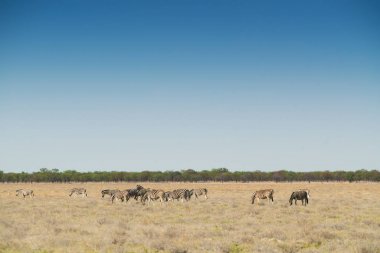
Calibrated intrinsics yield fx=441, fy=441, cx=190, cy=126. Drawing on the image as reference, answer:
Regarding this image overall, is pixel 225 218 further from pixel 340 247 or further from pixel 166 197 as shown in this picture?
pixel 166 197

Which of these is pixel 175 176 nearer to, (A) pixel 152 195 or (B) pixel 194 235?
(A) pixel 152 195

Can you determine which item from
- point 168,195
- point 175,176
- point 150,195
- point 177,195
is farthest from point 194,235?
point 175,176

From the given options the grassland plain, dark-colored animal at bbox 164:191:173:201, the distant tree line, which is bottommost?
the grassland plain

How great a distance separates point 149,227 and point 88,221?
4829mm

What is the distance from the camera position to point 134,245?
16.7m

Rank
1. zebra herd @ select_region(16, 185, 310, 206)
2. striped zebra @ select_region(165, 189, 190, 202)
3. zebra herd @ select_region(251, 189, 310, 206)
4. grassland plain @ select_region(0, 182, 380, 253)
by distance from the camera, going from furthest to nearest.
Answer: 1. striped zebra @ select_region(165, 189, 190, 202)
2. zebra herd @ select_region(16, 185, 310, 206)
3. zebra herd @ select_region(251, 189, 310, 206)
4. grassland plain @ select_region(0, 182, 380, 253)

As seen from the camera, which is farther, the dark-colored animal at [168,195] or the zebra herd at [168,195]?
the dark-colored animal at [168,195]

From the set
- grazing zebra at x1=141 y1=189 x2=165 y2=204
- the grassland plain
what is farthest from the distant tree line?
the grassland plain

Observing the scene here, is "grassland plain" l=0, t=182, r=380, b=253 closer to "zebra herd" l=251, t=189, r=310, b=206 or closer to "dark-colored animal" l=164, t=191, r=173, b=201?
"zebra herd" l=251, t=189, r=310, b=206

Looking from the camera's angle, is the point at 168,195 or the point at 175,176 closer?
the point at 168,195

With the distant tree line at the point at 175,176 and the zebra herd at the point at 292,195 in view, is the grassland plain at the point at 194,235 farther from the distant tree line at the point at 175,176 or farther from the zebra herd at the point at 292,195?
the distant tree line at the point at 175,176

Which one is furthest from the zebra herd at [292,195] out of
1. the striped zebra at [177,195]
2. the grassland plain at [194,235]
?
the grassland plain at [194,235]

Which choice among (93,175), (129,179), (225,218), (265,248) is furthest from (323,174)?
(265,248)

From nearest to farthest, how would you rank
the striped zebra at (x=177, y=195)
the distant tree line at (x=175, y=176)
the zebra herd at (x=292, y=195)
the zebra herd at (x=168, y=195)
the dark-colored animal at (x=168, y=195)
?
the zebra herd at (x=292, y=195)
the zebra herd at (x=168, y=195)
the dark-colored animal at (x=168, y=195)
the striped zebra at (x=177, y=195)
the distant tree line at (x=175, y=176)
